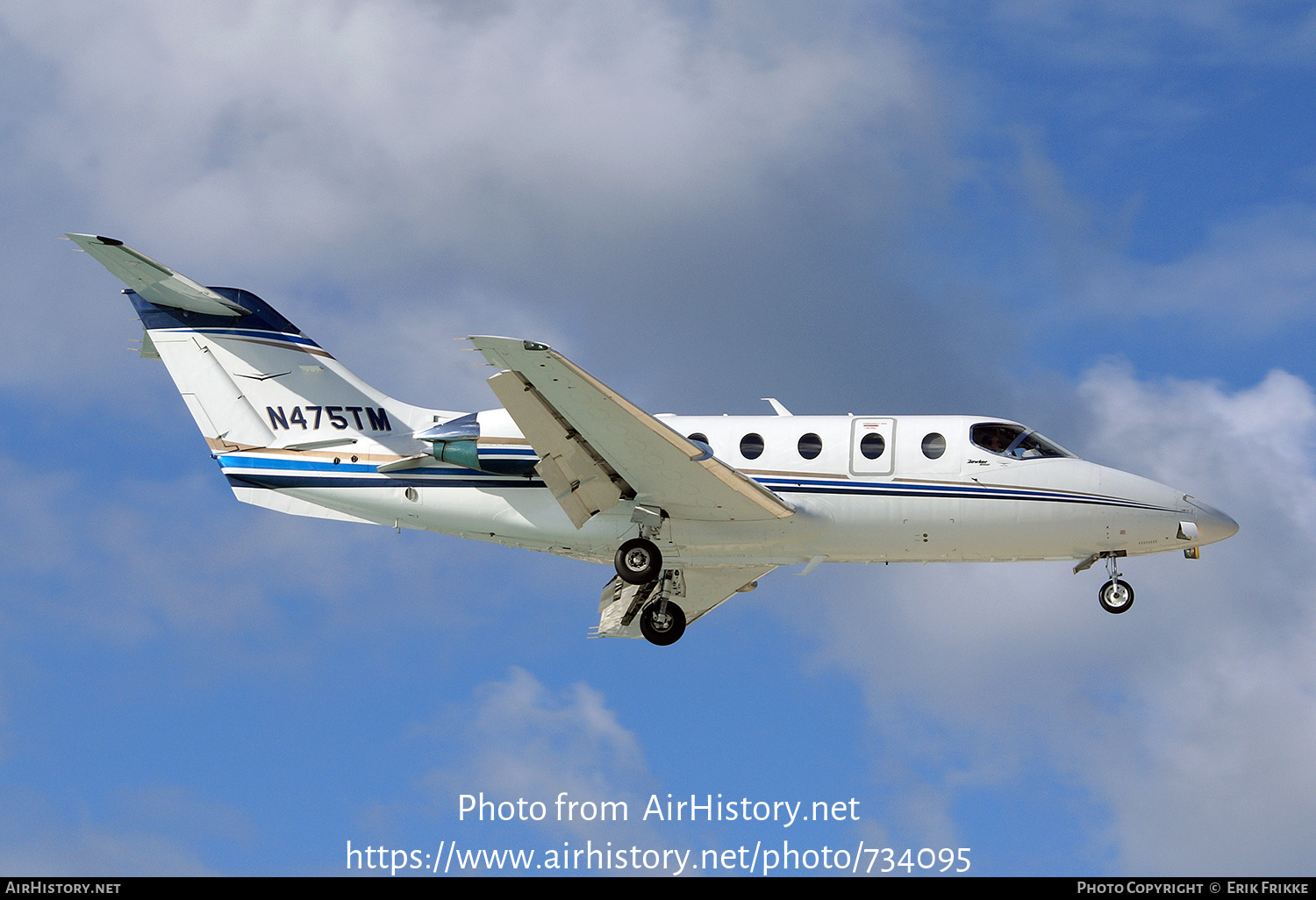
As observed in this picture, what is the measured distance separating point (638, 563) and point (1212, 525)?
9270 mm

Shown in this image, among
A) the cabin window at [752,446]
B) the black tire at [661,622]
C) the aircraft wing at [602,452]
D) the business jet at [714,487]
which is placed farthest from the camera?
the black tire at [661,622]

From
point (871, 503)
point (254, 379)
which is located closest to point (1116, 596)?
point (871, 503)

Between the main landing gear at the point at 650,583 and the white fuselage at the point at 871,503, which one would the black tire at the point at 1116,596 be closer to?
the white fuselage at the point at 871,503

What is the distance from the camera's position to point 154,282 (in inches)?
950

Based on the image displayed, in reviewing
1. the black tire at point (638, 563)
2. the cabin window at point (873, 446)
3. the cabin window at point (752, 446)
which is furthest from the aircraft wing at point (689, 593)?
A: the cabin window at point (873, 446)

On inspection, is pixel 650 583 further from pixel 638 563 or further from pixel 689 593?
pixel 689 593

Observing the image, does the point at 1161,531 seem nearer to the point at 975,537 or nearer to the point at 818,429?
the point at 975,537

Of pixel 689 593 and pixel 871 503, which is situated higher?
pixel 871 503

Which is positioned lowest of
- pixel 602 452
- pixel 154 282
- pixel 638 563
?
pixel 638 563

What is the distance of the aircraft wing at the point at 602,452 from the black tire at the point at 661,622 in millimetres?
2767

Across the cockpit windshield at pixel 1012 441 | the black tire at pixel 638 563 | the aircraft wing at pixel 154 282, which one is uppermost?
the aircraft wing at pixel 154 282

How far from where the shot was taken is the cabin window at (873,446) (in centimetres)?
2256

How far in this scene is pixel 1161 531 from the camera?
2262 cm
